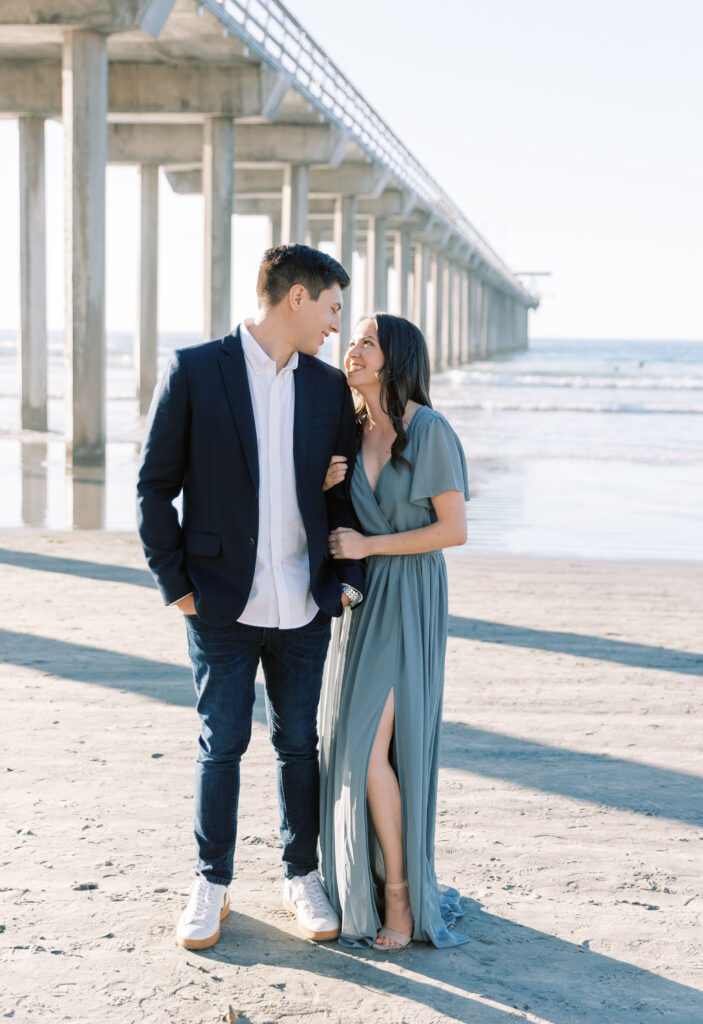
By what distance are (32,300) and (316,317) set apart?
15594 millimetres

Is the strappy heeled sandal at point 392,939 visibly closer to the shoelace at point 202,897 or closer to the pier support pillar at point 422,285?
the shoelace at point 202,897

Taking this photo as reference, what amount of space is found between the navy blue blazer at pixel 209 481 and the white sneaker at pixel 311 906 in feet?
2.27

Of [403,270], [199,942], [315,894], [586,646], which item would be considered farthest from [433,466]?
[403,270]

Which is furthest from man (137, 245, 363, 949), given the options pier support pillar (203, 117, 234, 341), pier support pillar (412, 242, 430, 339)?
pier support pillar (412, 242, 430, 339)

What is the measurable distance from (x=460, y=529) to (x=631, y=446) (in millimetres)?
15700

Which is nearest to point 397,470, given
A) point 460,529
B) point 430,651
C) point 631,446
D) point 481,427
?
point 460,529

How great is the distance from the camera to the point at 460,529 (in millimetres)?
2920

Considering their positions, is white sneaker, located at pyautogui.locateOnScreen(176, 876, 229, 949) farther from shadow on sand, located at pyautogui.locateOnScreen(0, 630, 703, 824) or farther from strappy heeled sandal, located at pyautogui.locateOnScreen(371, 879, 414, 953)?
shadow on sand, located at pyautogui.locateOnScreen(0, 630, 703, 824)

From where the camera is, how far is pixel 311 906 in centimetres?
293

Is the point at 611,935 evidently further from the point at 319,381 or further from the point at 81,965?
the point at 319,381

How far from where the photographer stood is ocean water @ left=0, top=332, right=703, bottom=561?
369 inches

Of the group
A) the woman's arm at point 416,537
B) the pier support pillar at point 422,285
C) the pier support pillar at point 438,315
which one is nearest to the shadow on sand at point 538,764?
the woman's arm at point 416,537

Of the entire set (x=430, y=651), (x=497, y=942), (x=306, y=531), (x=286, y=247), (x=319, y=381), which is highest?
(x=286, y=247)

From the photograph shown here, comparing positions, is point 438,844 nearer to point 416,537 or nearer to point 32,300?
point 416,537
